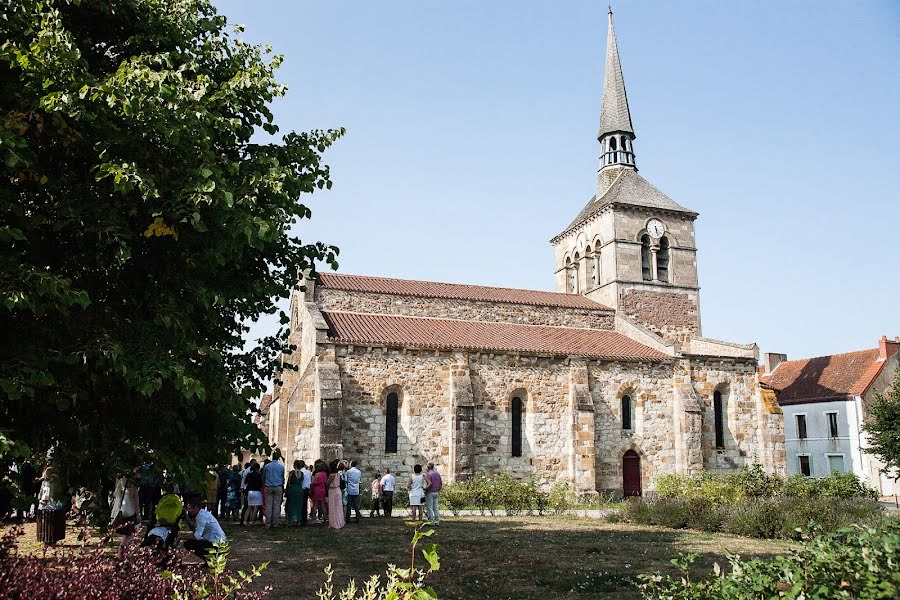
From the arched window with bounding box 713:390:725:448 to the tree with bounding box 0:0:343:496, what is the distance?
22.9m

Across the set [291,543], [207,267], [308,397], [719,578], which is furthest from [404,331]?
[719,578]

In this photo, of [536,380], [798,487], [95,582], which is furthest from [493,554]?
[798,487]

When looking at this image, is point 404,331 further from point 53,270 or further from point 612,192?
point 53,270

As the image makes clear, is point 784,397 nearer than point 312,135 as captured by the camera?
No

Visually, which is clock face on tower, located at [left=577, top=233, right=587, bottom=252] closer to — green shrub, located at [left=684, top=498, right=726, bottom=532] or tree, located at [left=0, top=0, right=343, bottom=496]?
green shrub, located at [left=684, top=498, right=726, bottom=532]

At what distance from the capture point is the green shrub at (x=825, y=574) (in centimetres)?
434

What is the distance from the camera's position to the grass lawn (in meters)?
8.98

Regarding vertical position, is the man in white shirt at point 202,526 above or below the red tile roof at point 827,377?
below

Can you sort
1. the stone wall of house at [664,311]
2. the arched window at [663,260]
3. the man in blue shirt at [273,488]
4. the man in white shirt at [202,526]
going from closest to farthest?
the man in white shirt at [202,526], the man in blue shirt at [273,488], the stone wall of house at [664,311], the arched window at [663,260]

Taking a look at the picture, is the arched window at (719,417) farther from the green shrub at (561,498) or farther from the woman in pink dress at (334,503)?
the woman in pink dress at (334,503)

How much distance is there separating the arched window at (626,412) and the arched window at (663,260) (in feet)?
27.9

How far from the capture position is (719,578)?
5195mm

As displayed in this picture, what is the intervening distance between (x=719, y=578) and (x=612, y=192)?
28.7 m

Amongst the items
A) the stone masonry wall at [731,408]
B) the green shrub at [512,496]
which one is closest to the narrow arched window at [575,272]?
the stone masonry wall at [731,408]
